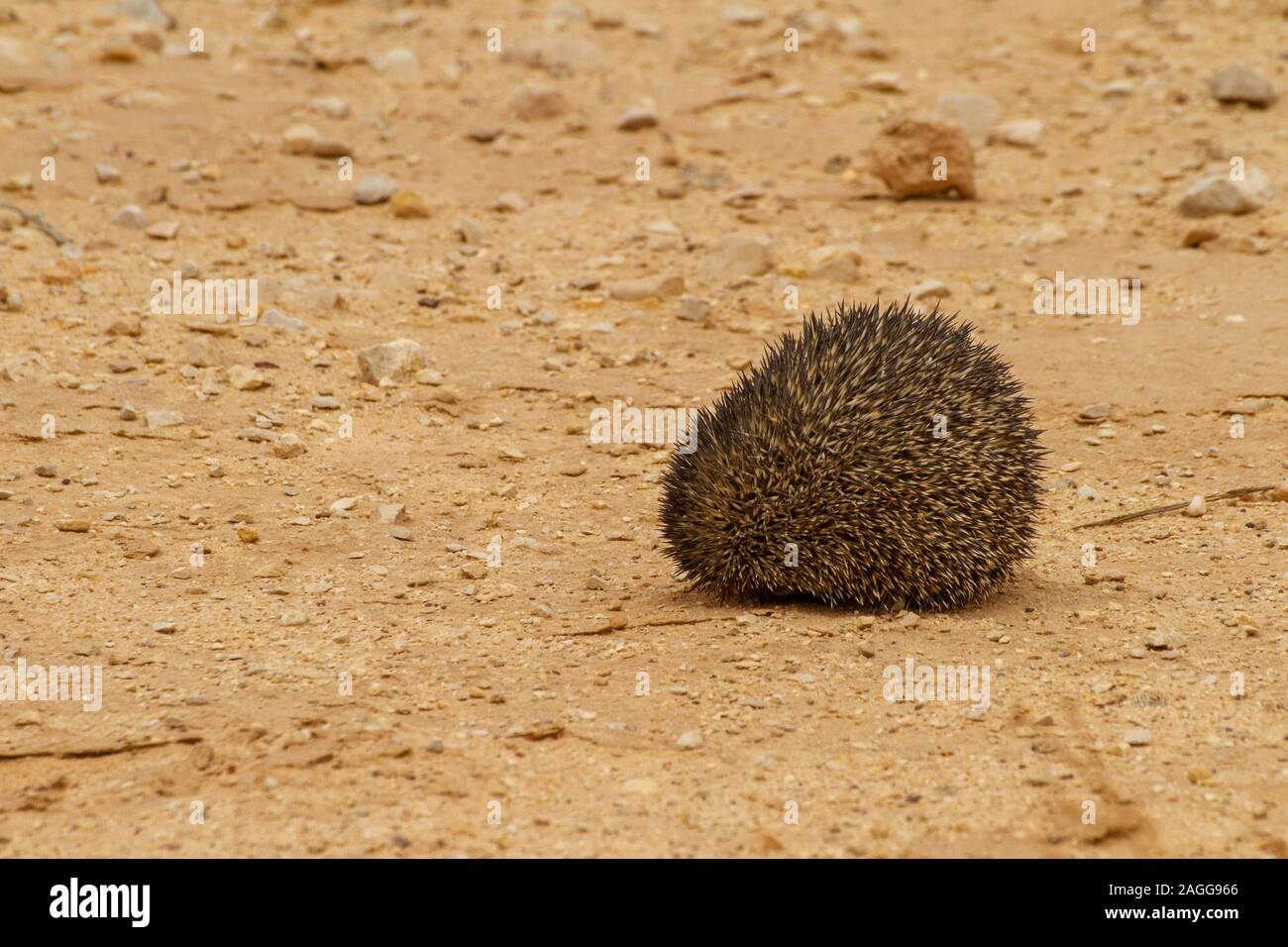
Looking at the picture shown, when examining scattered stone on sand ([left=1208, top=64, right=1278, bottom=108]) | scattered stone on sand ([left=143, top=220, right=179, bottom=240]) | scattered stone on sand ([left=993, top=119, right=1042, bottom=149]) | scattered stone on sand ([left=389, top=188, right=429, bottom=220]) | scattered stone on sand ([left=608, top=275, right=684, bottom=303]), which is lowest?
scattered stone on sand ([left=608, top=275, right=684, bottom=303])

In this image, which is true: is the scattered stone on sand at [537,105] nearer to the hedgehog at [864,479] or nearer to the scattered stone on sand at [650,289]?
the scattered stone on sand at [650,289]

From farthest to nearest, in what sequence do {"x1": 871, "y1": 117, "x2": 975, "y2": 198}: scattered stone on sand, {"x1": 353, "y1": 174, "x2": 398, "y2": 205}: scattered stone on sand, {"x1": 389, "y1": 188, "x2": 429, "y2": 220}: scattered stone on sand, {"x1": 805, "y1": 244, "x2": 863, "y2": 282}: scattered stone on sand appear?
{"x1": 871, "y1": 117, "x2": 975, "y2": 198}: scattered stone on sand, {"x1": 353, "y1": 174, "x2": 398, "y2": 205}: scattered stone on sand, {"x1": 389, "y1": 188, "x2": 429, "y2": 220}: scattered stone on sand, {"x1": 805, "y1": 244, "x2": 863, "y2": 282}: scattered stone on sand

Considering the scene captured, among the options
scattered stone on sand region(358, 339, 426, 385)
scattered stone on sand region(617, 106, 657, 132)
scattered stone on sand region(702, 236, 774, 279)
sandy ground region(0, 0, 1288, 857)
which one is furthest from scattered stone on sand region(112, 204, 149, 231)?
scattered stone on sand region(617, 106, 657, 132)

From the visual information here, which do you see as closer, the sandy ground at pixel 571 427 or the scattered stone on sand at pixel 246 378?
the sandy ground at pixel 571 427

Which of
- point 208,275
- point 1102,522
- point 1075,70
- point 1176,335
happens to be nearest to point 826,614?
point 1102,522

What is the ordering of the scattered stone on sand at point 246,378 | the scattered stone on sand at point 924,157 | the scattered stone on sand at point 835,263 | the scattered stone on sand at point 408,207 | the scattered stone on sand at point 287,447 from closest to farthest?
the scattered stone on sand at point 287,447
the scattered stone on sand at point 246,378
the scattered stone on sand at point 835,263
the scattered stone on sand at point 408,207
the scattered stone on sand at point 924,157

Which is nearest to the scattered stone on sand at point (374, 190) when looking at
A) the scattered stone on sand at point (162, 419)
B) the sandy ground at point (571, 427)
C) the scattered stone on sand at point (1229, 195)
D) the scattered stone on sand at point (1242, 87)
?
the sandy ground at point (571, 427)

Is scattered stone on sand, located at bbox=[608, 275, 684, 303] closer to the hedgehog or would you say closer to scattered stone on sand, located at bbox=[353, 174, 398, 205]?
scattered stone on sand, located at bbox=[353, 174, 398, 205]

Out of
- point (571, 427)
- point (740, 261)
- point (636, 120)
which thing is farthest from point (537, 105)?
point (571, 427)
